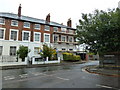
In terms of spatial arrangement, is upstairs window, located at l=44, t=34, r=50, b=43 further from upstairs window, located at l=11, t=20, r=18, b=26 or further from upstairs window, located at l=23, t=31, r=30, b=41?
upstairs window, located at l=11, t=20, r=18, b=26

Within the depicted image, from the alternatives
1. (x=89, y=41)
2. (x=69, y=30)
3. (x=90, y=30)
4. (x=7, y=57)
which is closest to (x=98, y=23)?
(x=90, y=30)

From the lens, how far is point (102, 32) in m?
16.8

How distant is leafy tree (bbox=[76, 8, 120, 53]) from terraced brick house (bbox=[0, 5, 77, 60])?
47.7 ft

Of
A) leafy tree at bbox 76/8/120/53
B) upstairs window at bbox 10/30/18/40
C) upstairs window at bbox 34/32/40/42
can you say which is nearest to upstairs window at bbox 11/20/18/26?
upstairs window at bbox 10/30/18/40

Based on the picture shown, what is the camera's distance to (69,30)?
39000 millimetres

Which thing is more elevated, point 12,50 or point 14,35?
point 14,35

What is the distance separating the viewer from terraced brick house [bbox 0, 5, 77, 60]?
27531 millimetres

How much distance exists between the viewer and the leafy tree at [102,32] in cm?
1578

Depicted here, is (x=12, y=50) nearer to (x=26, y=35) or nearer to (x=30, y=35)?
(x=26, y=35)

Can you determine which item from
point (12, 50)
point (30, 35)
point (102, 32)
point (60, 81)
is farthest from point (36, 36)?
point (60, 81)

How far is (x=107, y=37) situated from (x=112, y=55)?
2.91 m

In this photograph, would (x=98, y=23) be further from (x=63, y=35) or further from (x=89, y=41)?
(x=63, y=35)

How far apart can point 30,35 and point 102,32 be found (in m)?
19.7

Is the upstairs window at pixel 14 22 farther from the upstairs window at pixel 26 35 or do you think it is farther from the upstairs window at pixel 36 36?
the upstairs window at pixel 36 36
